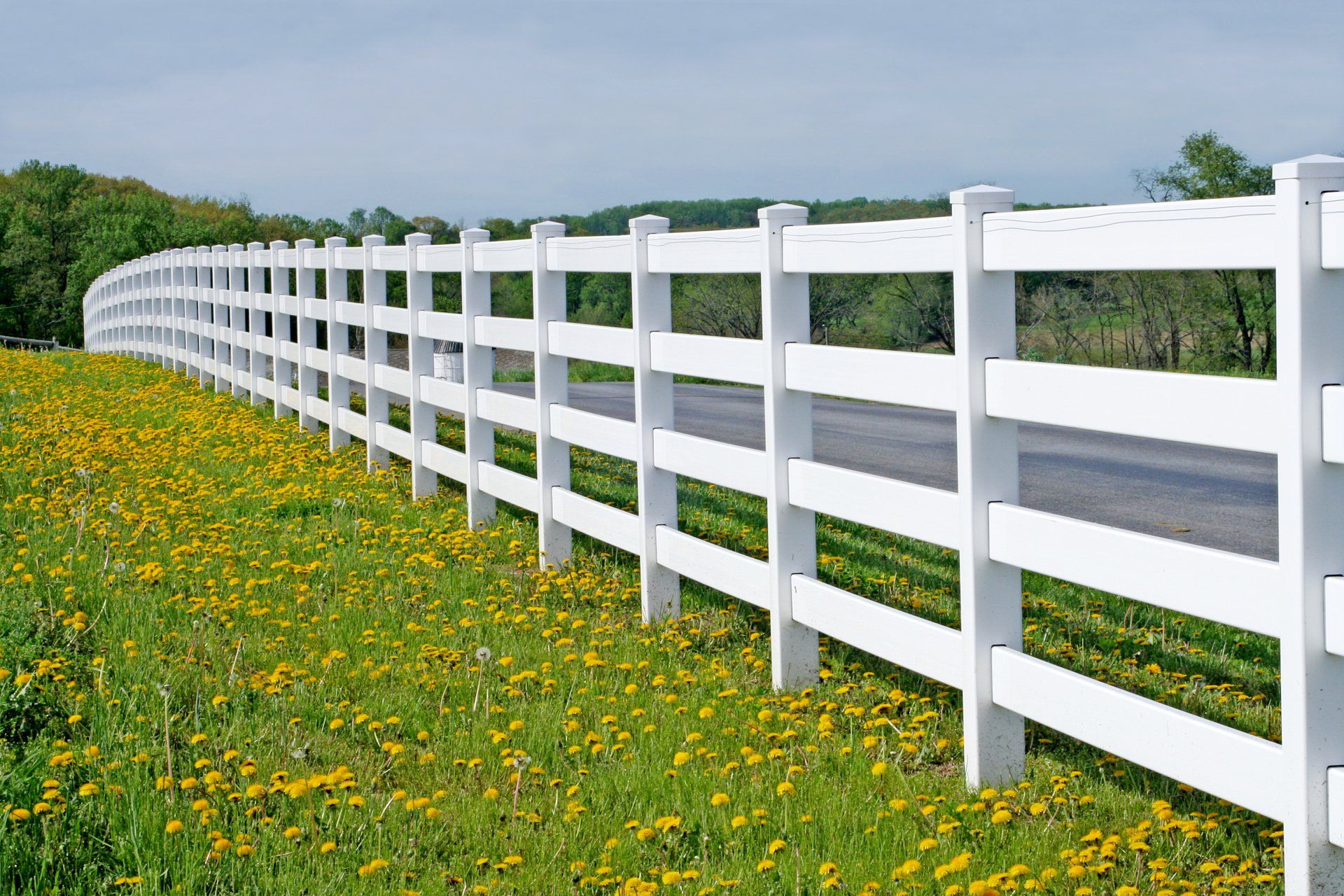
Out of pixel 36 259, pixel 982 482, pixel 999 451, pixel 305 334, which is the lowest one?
pixel 982 482

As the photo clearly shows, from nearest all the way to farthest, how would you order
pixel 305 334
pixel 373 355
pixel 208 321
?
pixel 373 355 < pixel 305 334 < pixel 208 321

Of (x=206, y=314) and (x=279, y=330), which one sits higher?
(x=206, y=314)

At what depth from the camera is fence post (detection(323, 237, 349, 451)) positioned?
41.0 ft

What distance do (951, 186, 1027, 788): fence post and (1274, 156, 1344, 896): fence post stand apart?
1.12m

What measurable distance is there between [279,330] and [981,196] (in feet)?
38.2

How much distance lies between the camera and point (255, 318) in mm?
16031

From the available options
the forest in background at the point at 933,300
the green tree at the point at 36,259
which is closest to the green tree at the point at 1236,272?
the forest in background at the point at 933,300

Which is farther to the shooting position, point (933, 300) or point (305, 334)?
point (933, 300)

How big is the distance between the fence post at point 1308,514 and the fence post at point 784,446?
2.42 meters

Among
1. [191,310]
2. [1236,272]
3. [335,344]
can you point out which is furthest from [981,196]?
[1236,272]

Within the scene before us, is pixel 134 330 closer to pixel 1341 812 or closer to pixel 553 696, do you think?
pixel 553 696

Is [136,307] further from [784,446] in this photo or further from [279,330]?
[784,446]

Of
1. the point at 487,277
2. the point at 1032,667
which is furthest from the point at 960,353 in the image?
the point at 487,277

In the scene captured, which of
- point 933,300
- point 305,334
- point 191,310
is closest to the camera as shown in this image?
point 305,334
